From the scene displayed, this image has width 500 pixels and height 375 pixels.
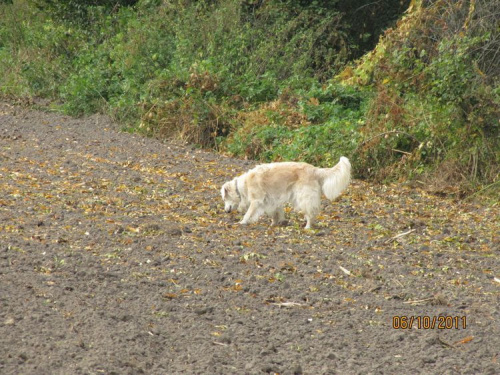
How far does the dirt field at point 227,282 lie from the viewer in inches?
211

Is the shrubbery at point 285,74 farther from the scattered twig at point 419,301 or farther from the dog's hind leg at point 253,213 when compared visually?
the scattered twig at point 419,301

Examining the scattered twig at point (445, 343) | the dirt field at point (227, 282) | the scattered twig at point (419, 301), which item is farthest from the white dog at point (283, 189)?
the scattered twig at point (445, 343)

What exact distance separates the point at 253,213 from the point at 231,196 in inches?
15.4

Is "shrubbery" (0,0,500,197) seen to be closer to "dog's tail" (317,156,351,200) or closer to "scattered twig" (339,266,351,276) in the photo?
"dog's tail" (317,156,351,200)


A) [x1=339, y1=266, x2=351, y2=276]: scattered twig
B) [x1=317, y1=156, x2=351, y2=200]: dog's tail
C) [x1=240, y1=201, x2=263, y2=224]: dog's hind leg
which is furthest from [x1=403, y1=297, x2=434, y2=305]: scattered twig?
[x1=240, y1=201, x2=263, y2=224]: dog's hind leg

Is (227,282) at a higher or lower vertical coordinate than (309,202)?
higher

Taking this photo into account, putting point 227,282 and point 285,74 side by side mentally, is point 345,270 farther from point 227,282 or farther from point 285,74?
point 285,74

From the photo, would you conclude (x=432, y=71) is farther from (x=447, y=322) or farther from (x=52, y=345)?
(x=52, y=345)

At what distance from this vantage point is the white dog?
943cm
